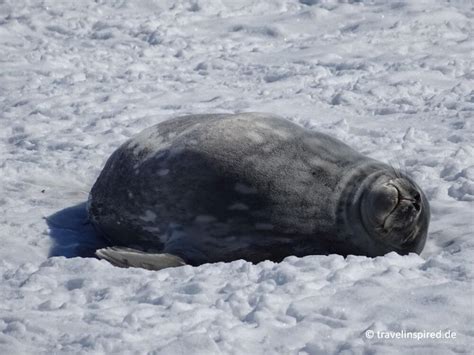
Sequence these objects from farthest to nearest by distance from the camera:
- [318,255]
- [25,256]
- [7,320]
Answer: [25,256], [318,255], [7,320]

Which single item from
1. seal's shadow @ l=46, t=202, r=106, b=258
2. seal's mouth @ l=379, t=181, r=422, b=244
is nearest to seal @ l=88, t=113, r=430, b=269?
seal's mouth @ l=379, t=181, r=422, b=244

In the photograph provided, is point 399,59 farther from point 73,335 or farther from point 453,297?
point 73,335

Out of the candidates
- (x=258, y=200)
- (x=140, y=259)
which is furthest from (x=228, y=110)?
(x=140, y=259)

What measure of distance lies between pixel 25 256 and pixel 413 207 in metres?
1.49

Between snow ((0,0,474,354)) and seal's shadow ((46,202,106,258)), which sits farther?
seal's shadow ((46,202,106,258))

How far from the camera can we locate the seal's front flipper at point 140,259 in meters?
3.60

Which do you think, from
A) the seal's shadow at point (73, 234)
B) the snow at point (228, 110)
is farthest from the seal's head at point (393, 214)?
the seal's shadow at point (73, 234)

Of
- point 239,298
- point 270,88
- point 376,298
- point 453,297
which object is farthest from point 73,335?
point 270,88

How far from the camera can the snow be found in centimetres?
278

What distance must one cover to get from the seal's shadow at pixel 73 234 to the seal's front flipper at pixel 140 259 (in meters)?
0.38

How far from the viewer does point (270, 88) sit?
6.18 m

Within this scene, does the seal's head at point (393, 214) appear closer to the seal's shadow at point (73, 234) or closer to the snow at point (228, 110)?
the snow at point (228, 110)

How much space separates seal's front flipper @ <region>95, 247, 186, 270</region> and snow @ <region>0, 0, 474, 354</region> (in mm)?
127

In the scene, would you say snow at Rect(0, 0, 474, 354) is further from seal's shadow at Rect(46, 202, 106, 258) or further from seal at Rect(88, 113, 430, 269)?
seal at Rect(88, 113, 430, 269)
